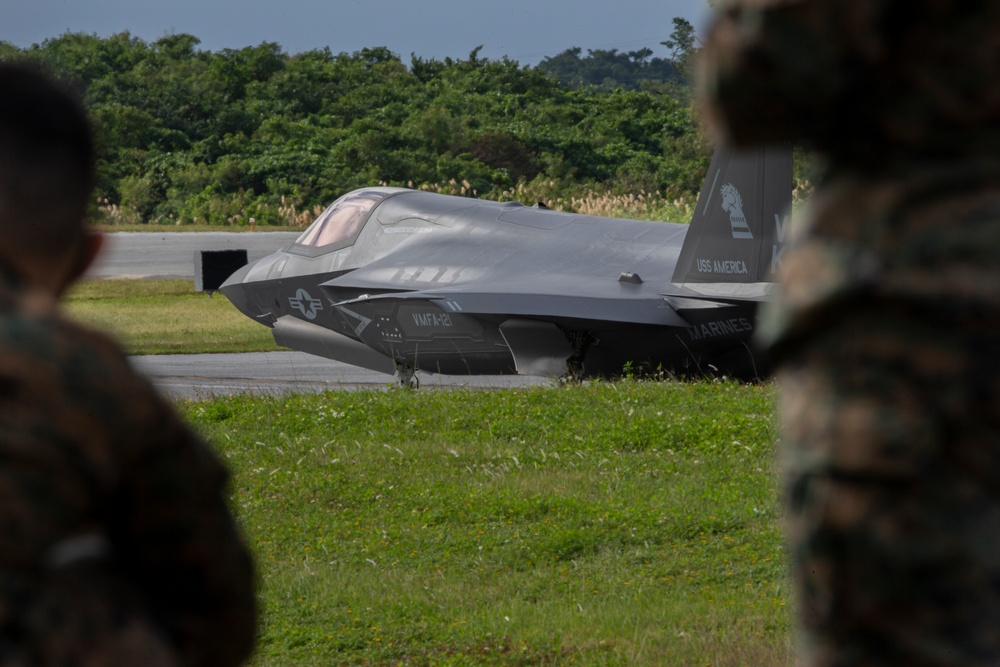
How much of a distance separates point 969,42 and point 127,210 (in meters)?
49.1

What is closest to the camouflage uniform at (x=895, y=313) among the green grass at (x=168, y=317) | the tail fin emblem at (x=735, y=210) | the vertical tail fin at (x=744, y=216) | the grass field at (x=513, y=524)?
the grass field at (x=513, y=524)

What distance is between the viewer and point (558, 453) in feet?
34.9

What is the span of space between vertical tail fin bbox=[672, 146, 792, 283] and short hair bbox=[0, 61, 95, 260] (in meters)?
13.0

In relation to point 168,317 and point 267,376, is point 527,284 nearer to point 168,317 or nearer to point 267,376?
point 267,376

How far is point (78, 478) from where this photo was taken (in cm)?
154

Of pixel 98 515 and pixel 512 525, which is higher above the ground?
pixel 98 515

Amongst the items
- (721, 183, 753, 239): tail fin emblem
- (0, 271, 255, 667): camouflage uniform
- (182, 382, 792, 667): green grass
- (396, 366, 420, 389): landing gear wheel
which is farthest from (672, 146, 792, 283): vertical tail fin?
(0, 271, 255, 667): camouflage uniform

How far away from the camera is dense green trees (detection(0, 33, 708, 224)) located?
4766 centimetres

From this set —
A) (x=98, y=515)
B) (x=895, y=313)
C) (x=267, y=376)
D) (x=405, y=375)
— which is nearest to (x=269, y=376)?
(x=267, y=376)

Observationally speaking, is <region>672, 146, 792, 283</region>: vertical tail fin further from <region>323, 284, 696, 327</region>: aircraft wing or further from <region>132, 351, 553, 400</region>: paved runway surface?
<region>132, 351, 553, 400</region>: paved runway surface

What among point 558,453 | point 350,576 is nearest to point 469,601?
point 350,576

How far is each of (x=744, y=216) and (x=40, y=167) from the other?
1344 cm

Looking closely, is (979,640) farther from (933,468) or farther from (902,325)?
(902,325)

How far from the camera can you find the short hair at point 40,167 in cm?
171
